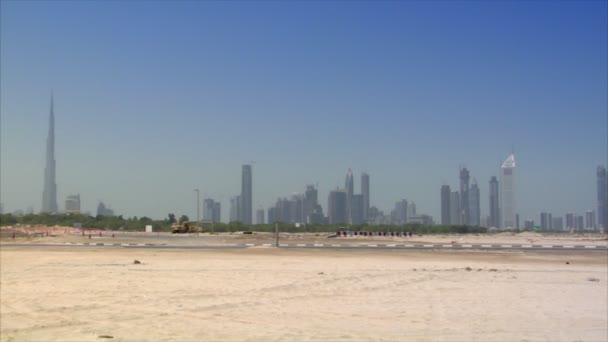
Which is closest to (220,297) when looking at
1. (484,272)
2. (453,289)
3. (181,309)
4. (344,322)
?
(181,309)

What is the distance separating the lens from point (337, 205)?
187 m

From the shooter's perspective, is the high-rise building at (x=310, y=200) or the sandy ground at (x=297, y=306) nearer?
the sandy ground at (x=297, y=306)

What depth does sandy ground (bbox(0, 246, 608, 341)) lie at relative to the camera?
10.4 meters

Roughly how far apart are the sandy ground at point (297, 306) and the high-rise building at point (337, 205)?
161 meters

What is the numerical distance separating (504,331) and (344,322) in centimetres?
275

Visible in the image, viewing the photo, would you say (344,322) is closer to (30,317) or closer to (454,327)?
(454,327)

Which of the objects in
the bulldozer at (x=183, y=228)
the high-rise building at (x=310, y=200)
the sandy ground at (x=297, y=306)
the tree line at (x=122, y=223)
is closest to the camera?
the sandy ground at (x=297, y=306)

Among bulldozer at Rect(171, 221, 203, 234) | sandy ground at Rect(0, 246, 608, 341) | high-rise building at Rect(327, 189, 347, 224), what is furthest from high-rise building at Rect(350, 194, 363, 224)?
sandy ground at Rect(0, 246, 608, 341)

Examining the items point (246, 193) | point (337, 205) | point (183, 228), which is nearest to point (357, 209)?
point (337, 205)

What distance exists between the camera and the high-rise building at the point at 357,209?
188m

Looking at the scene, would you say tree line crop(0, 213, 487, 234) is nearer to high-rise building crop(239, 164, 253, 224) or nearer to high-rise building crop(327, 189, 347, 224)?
high-rise building crop(239, 164, 253, 224)

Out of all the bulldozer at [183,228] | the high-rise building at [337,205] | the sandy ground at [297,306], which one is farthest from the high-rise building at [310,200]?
the sandy ground at [297,306]

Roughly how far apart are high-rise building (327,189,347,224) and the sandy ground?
16115 cm

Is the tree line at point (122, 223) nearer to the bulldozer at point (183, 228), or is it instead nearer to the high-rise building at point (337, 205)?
the bulldozer at point (183, 228)
